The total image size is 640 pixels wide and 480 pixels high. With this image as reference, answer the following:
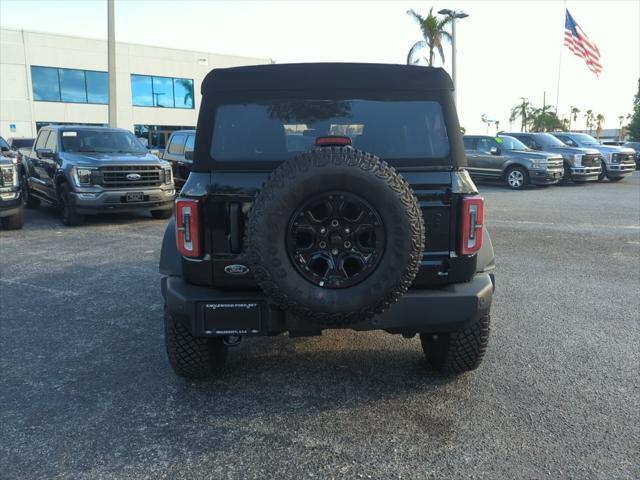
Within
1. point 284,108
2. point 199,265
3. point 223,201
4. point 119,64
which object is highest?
point 119,64

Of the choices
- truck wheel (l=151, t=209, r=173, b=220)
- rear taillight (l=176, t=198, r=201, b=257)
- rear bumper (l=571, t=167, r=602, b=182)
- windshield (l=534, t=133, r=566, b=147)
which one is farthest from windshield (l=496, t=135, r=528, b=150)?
rear taillight (l=176, t=198, r=201, b=257)

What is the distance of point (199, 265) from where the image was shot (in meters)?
3.11

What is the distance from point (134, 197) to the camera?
990 centimetres

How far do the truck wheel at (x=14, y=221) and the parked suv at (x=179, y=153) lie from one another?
12.4ft

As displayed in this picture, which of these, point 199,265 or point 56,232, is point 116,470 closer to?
point 199,265

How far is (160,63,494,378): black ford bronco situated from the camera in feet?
8.99

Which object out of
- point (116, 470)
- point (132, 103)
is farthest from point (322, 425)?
point (132, 103)

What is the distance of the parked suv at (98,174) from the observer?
961 cm

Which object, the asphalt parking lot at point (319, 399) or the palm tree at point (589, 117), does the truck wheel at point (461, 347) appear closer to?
the asphalt parking lot at point (319, 399)

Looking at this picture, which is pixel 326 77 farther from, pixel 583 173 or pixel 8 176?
pixel 583 173

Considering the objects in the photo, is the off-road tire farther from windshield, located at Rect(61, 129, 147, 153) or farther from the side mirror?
the side mirror

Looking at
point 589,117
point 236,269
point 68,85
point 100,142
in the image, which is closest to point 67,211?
point 100,142

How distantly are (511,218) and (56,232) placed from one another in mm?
8875

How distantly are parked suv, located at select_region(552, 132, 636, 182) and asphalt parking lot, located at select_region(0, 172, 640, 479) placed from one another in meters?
15.6
